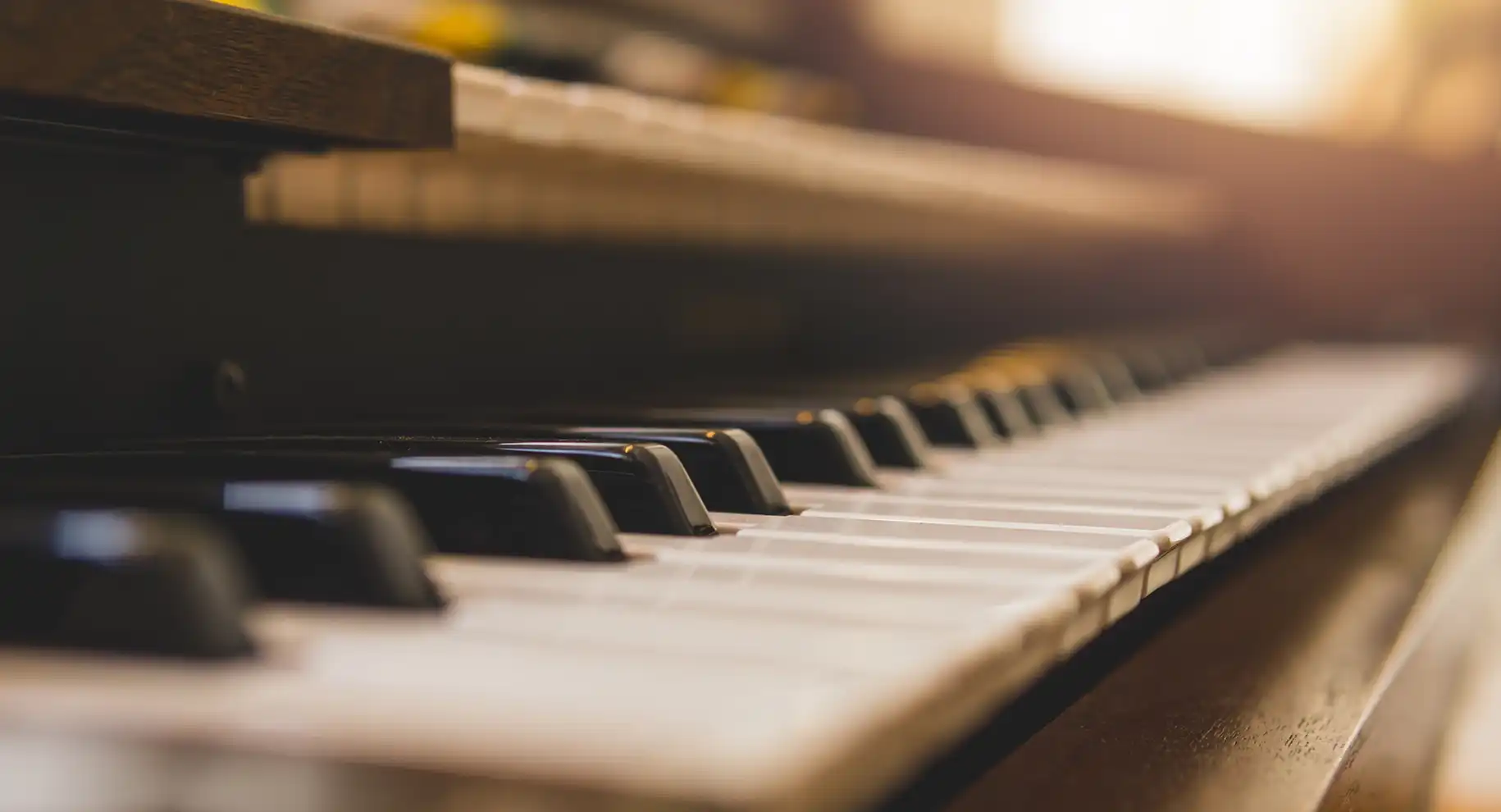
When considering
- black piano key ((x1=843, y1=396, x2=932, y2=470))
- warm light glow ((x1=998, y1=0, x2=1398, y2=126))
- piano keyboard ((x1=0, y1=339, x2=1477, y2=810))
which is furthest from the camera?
warm light glow ((x1=998, y1=0, x2=1398, y2=126))

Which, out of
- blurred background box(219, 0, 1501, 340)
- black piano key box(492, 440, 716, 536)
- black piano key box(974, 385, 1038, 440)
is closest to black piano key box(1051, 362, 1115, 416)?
black piano key box(974, 385, 1038, 440)

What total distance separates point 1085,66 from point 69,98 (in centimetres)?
371

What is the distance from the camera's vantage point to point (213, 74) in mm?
659

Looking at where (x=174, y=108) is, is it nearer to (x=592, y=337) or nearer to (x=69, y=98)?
(x=69, y=98)

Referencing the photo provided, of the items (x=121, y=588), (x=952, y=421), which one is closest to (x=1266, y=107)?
(x=952, y=421)

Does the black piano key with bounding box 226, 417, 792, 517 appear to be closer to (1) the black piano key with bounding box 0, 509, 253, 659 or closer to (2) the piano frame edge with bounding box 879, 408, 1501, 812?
(2) the piano frame edge with bounding box 879, 408, 1501, 812

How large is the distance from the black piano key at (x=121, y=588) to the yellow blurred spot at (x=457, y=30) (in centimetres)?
97

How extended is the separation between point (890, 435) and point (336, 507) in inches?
24.5

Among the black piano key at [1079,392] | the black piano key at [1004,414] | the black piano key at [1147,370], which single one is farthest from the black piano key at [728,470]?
the black piano key at [1147,370]

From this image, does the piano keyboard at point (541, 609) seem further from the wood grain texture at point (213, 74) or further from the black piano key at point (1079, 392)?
the black piano key at point (1079, 392)

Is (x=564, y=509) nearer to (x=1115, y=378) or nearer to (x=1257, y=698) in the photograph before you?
(x=1257, y=698)

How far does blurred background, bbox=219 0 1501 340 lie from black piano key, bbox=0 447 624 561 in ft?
7.49

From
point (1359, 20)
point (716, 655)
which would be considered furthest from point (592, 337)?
point (1359, 20)

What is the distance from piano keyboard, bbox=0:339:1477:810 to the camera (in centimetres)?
43
